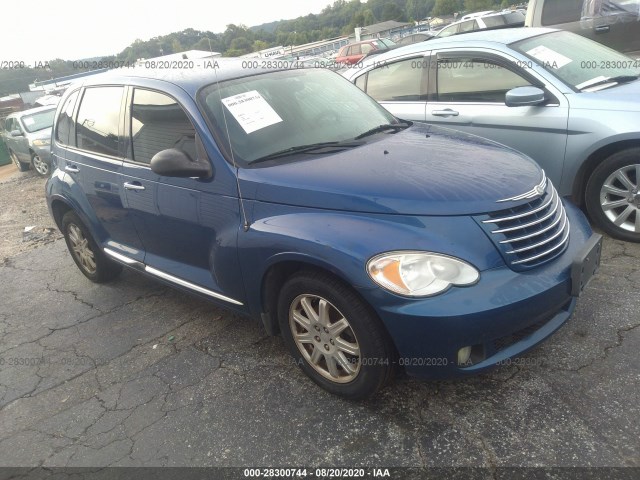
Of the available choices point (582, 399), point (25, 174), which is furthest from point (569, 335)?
point (25, 174)

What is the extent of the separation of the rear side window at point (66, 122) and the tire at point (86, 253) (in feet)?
2.14

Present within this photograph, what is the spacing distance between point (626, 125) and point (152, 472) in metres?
3.82

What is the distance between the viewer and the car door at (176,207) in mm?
2863

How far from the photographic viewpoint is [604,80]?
4141mm

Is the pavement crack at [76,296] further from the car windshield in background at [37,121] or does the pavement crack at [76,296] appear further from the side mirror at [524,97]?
the car windshield in background at [37,121]

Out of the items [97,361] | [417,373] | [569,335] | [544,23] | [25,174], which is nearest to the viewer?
[417,373]

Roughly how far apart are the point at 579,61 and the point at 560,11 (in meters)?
5.19

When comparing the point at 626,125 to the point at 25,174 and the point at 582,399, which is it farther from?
the point at 25,174

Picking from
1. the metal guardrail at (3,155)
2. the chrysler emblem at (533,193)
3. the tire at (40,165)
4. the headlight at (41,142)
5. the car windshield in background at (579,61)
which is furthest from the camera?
the metal guardrail at (3,155)

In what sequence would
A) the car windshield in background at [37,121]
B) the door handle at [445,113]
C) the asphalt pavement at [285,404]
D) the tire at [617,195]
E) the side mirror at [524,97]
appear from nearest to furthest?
1. the asphalt pavement at [285,404]
2. the tire at [617,195]
3. the side mirror at [524,97]
4. the door handle at [445,113]
5. the car windshield in background at [37,121]

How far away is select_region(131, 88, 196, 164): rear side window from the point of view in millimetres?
3043

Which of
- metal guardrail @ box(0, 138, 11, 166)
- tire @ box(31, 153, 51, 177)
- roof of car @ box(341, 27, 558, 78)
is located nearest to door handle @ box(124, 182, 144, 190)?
roof of car @ box(341, 27, 558, 78)

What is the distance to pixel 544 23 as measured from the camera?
8656 mm

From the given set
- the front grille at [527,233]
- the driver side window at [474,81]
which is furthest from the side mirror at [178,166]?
the driver side window at [474,81]
